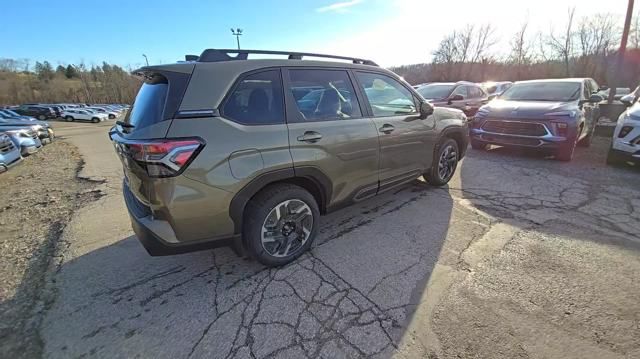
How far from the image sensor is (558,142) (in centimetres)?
595

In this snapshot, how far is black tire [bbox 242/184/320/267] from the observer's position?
2.58 m

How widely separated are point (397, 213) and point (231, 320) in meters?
2.44

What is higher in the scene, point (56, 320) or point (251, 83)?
point (251, 83)

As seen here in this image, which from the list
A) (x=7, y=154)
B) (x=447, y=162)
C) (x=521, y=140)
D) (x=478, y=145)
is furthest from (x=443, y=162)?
(x=7, y=154)

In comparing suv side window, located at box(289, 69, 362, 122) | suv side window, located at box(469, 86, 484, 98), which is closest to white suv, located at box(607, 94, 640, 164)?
suv side window, located at box(469, 86, 484, 98)

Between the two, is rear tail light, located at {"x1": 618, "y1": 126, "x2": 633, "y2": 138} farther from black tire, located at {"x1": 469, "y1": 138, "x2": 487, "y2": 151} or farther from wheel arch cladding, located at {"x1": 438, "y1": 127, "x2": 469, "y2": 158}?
wheel arch cladding, located at {"x1": 438, "y1": 127, "x2": 469, "y2": 158}

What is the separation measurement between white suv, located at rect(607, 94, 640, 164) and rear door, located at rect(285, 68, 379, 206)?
17.0 ft

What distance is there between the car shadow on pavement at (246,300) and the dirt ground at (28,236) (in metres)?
0.15

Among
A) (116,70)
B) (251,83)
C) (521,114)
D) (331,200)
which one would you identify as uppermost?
(116,70)

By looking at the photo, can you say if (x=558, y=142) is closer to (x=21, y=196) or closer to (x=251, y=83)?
(x=251, y=83)

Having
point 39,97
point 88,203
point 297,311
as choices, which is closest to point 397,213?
point 297,311

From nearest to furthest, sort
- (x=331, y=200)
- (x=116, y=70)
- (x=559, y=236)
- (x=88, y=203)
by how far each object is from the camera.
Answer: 1. (x=331, y=200)
2. (x=559, y=236)
3. (x=88, y=203)
4. (x=116, y=70)

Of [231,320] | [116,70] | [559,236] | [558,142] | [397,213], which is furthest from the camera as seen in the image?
[116,70]

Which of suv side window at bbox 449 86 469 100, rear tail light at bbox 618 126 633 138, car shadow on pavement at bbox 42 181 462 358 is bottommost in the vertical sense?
A: car shadow on pavement at bbox 42 181 462 358
